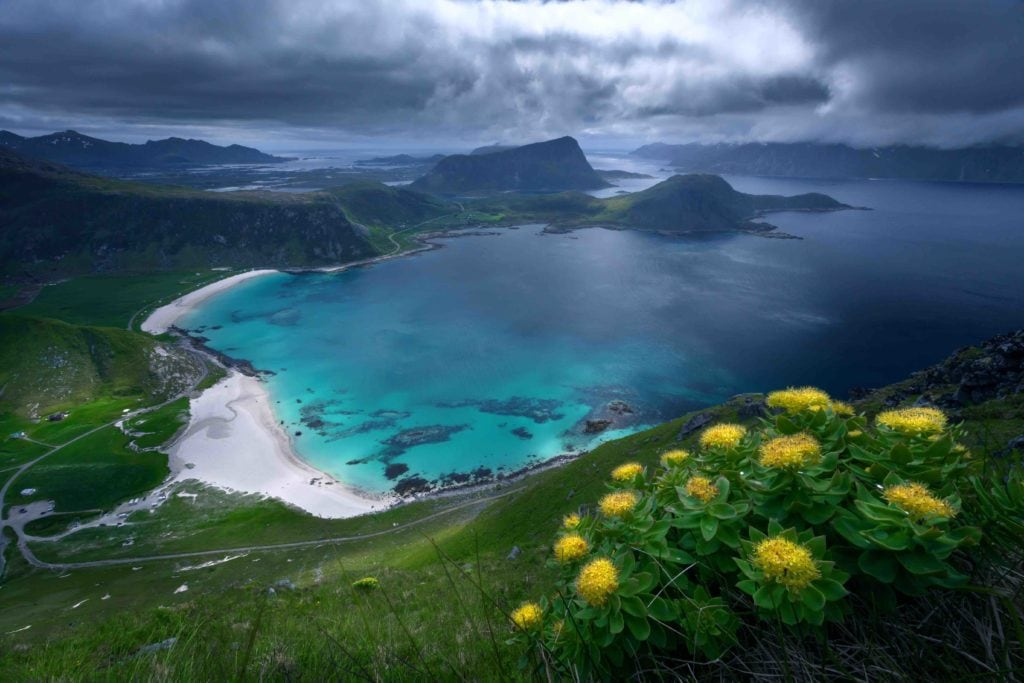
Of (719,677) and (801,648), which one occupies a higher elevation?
(801,648)

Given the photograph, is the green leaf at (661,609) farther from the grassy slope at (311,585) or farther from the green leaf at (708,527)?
the grassy slope at (311,585)

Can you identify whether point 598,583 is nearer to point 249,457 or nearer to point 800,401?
point 800,401

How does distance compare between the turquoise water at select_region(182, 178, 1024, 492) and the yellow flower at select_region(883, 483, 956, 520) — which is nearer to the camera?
the yellow flower at select_region(883, 483, 956, 520)

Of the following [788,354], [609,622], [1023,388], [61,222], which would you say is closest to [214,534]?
[609,622]

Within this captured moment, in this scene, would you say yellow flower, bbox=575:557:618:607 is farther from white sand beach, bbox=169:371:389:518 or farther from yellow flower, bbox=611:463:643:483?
white sand beach, bbox=169:371:389:518

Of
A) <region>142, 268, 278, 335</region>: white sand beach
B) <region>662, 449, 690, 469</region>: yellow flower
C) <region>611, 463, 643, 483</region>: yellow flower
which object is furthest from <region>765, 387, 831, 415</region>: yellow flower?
<region>142, 268, 278, 335</region>: white sand beach

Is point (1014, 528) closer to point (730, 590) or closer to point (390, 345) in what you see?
point (730, 590)

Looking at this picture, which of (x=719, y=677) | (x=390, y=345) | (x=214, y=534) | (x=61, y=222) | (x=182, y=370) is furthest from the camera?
(x=61, y=222)
